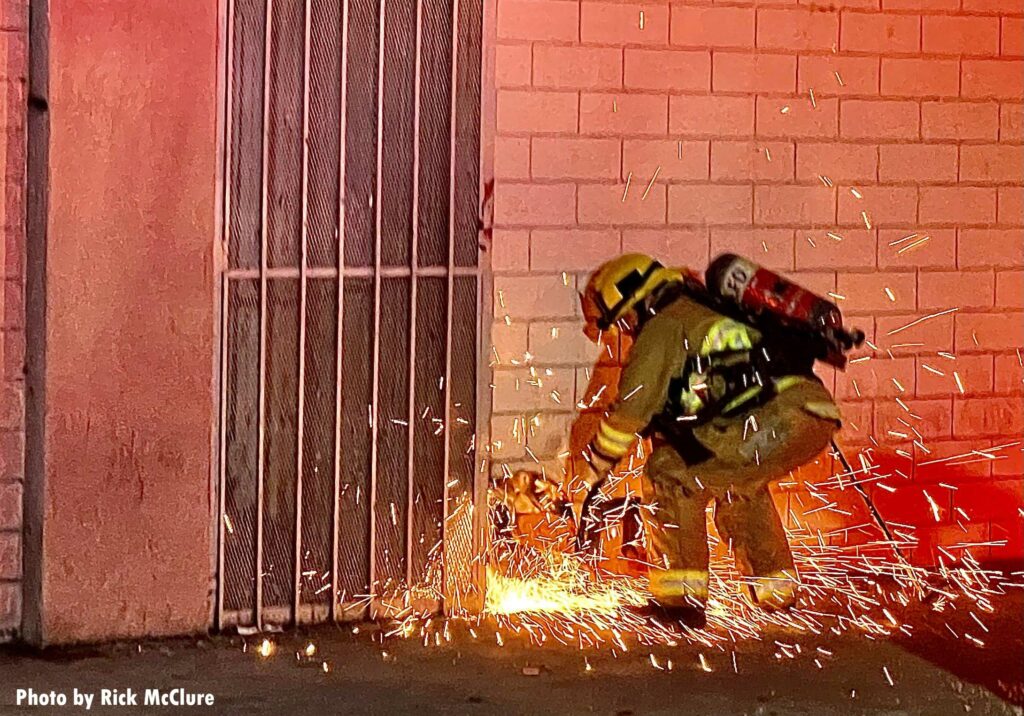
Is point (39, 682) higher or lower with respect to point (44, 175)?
lower

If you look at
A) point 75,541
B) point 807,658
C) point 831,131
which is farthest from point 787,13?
point 75,541

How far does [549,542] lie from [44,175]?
8.75ft

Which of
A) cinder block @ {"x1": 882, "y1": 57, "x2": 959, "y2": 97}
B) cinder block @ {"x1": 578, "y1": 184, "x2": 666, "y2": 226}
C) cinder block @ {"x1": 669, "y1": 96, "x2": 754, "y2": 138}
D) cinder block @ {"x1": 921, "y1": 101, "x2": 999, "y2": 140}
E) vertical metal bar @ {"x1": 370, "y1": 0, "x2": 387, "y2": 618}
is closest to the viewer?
vertical metal bar @ {"x1": 370, "y1": 0, "x2": 387, "y2": 618}

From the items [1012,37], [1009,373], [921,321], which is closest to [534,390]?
[921,321]

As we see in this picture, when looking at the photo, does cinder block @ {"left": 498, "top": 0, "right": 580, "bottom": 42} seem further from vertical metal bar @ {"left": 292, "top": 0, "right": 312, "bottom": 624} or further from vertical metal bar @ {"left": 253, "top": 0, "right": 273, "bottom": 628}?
vertical metal bar @ {"left": 253, "top": 0, "right": 273, "bottom": 628}

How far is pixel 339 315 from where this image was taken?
23.5 feet

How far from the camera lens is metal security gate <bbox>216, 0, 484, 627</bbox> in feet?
23.1

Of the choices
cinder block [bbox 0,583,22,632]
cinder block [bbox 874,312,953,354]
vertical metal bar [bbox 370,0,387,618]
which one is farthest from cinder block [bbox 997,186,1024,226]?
cinder block [bbox 0,583,22,632]

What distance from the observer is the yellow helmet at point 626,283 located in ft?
23.7

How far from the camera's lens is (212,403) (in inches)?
274

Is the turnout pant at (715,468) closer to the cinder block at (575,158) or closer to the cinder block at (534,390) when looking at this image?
the cinder block at (534,390)

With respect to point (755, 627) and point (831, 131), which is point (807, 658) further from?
point (831, 131)

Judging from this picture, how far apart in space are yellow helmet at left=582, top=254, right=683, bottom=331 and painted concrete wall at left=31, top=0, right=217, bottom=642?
1.61 meters

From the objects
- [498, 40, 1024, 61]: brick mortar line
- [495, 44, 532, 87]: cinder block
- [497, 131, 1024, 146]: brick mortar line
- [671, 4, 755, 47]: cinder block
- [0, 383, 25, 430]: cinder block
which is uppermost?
[671, 4, 755, 47]: cinder block
